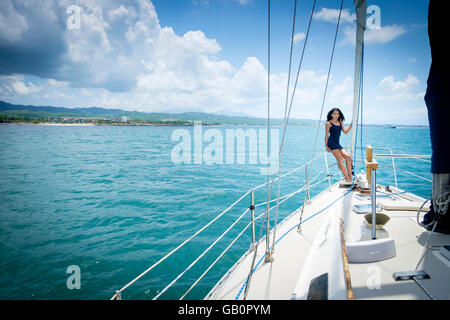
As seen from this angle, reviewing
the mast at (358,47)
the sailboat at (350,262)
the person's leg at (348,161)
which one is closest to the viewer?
the sailboat at (350,262)

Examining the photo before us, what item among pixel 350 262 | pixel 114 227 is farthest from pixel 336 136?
Result: pixel 114 227

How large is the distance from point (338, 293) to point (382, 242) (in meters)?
0.90

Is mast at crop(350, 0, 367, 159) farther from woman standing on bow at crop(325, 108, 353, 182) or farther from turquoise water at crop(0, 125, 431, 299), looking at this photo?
turquoise water at crop(0, 125, 431, 299)

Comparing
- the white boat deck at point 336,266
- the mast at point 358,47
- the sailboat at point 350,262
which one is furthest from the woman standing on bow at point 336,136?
the white boat deck at point 336,266

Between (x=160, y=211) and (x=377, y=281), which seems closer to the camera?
(x=377, y=281)

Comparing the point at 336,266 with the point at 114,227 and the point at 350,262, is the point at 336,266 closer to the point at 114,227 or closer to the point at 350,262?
the point at 350,262

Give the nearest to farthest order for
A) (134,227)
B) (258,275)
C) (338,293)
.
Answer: (338,293), (258,275), (134,227)

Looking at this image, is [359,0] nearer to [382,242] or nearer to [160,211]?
[382,242]

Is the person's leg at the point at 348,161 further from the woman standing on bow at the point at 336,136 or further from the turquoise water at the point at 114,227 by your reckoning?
the turquoise water at the point at 114,227

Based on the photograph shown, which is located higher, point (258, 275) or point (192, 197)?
point (258, 275)

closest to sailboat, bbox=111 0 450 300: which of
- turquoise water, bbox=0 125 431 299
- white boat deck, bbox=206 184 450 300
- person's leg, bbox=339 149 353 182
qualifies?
white boat deck, bbox=206 184 450 300

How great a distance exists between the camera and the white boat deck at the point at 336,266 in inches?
58.9
